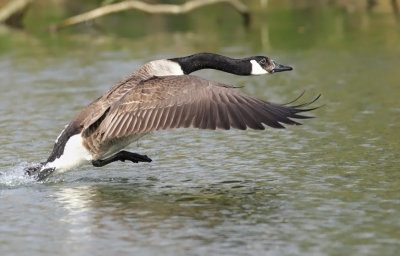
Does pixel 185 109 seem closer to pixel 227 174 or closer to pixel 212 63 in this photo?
pixel 227 174

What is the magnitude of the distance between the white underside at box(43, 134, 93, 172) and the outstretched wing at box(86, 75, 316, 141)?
1.07ft

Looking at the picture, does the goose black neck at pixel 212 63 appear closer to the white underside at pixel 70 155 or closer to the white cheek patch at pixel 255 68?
the white cheek patch at pixel 255 68

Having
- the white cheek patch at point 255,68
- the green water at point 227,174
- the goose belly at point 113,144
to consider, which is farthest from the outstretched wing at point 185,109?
the white cheek patch at point 255,68

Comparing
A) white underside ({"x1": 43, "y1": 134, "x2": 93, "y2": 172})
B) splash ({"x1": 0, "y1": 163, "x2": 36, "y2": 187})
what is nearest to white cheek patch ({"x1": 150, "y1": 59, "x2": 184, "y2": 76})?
white underside ({"x1": 43, "y1": 134, "x2": 93, "y2": 172})

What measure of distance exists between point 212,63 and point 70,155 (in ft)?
6.43

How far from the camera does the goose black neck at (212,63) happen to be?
30.6ft

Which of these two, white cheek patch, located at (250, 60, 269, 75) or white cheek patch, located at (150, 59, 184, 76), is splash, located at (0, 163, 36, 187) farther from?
white cheek patch, located at (250, 60, 269, 75)

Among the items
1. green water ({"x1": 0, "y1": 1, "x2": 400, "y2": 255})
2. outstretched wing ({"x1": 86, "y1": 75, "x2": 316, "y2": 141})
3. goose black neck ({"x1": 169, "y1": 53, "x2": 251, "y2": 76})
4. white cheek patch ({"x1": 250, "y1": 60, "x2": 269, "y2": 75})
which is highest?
goose black neck ({"x1": 169, "y1": 53, "x2": 251, "y2": 76})

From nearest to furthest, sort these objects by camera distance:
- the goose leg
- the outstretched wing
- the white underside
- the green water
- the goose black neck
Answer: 1. the green water
2. the outstretched wing
3. the white underside
4. the goose leg
5. the goose black neck

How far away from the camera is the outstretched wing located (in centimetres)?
779

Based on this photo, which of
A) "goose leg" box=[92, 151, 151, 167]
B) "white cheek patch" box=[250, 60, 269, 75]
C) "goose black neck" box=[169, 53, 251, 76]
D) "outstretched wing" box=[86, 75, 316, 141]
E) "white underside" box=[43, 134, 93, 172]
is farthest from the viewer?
"white cheek patch" box=[250, 60, 269, 75]

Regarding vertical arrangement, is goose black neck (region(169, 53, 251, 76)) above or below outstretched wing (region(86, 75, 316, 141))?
above

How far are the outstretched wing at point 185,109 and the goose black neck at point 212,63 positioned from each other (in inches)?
42.7

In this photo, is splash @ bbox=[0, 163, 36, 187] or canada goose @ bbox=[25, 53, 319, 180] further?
splash @ bbox=[0, 163, 36, 187]
